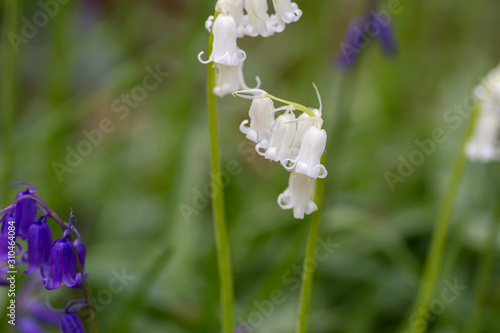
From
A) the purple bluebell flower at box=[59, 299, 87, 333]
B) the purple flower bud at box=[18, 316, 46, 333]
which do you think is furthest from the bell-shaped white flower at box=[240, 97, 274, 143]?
the purple flower bud at box=[18, 316, 46, 333]

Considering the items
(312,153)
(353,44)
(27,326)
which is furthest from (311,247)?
(353,44)

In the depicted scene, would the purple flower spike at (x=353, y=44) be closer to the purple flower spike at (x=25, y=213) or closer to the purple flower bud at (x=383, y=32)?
the purple flower bud at (x=383, y=32)

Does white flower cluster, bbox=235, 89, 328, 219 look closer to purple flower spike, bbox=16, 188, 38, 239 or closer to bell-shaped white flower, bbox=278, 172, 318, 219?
bell-shaped white flower, bbox=278, 172, 318, 219

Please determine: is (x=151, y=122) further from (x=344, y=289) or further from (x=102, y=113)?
(x=344, y=289)

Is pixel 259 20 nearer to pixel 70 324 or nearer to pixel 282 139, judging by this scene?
pixel 282 139

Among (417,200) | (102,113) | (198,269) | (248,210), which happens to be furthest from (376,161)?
(102,113)
